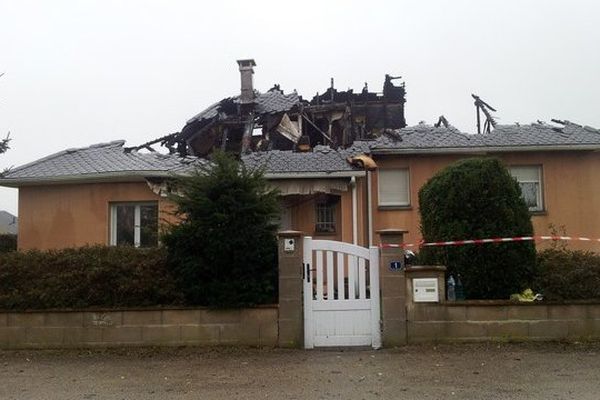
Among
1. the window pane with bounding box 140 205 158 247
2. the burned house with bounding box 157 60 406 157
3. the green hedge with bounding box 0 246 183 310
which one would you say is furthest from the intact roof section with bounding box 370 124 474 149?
the green hedge with bounding box 0 246 183 310

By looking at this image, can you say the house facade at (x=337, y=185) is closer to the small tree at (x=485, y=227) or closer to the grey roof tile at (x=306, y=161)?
the grey roof tile at (x=306, y=161)

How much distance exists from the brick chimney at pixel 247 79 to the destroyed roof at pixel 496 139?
313 inches

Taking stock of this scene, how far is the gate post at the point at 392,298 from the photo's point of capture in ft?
31.7

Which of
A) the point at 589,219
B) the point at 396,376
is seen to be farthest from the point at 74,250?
the point at 589,219

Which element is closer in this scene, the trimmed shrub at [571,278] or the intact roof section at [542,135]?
the trimmed shrub at [571,278]

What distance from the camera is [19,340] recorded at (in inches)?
392

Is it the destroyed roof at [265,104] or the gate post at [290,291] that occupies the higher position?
the destroyed roof at [265,104]

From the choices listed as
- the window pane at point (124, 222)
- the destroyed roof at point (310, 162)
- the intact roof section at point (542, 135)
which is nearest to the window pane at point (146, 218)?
the window pane at point (124, 222)

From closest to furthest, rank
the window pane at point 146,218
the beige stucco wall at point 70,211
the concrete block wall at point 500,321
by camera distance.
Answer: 1. the concrete block wall at point 500,321
2. the beige stucco wall at point 70,211
3. the window pane at point 146,218

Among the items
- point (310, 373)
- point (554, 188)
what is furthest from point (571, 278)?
point (554, 188)

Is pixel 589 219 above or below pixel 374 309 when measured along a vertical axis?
above

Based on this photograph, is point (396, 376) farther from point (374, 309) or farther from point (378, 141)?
point (378, 141)

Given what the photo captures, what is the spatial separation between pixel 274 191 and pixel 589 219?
33.5ft

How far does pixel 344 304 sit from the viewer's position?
968cm
